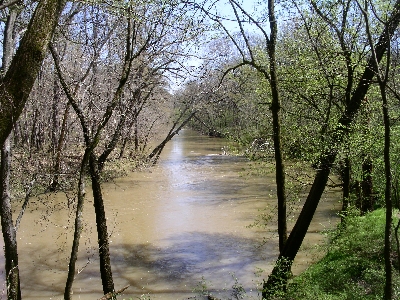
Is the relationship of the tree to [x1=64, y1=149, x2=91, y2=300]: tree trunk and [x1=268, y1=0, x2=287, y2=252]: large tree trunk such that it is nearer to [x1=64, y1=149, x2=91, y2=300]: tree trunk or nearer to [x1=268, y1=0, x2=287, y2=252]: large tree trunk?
[x1=64, y1=149, x2=91, y2=300]: tree trunk

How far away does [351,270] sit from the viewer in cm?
733

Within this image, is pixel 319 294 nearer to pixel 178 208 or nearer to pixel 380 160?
pixel 380 160

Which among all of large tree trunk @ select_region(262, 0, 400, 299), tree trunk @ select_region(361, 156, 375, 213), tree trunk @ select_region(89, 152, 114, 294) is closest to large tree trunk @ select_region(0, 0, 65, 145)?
tree trunk @ select_region(89, 152, 114, 294)

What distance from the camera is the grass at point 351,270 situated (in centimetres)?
626

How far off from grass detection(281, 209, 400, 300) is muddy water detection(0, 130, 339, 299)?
1109 mm

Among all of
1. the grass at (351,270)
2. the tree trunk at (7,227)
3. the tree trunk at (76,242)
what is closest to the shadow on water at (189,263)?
the grass at (351,270)

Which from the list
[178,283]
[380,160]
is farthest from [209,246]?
[380,160]

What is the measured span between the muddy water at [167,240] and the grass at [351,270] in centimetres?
111

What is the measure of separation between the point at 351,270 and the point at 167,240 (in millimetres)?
6458

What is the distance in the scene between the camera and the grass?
6.26m

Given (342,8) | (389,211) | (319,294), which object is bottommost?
(319,294)

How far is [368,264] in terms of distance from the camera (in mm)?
7168

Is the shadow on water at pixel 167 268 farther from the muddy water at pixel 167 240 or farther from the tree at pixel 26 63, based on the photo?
the tree at pixel 26 63

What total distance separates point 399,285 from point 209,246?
677 centimetres
